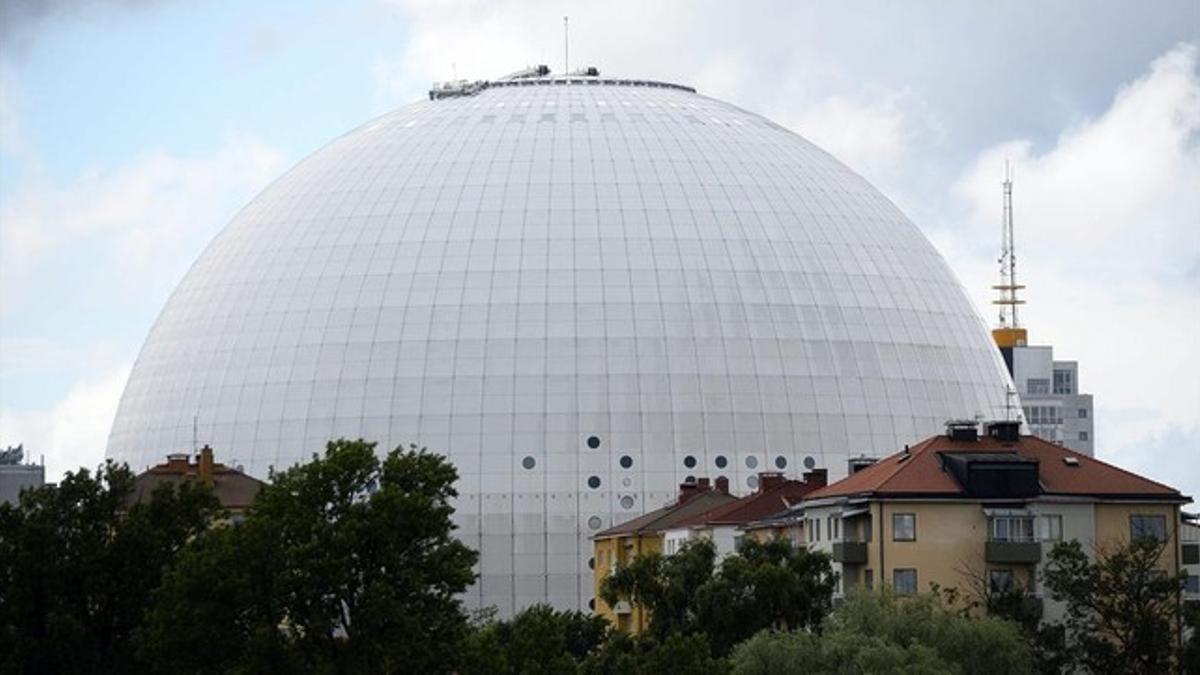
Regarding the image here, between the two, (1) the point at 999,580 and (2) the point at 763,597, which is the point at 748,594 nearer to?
(2) the point at 763,597

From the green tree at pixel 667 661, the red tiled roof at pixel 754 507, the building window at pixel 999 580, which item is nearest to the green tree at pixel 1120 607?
the building window at pixel 999 580

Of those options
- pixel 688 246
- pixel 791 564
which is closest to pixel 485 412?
pixel 688 246

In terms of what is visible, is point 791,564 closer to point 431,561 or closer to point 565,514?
point 431,561

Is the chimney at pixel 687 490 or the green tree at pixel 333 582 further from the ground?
the chimney at pixel 687 490

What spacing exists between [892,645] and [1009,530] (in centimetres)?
1084

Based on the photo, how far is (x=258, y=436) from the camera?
11262cm

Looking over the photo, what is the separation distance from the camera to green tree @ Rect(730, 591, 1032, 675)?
67.9 meters

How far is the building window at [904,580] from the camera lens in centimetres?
7800

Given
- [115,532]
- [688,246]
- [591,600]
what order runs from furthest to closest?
[688,246] < [591,600] < [115,532]

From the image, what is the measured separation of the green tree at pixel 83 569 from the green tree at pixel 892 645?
12.4 metres

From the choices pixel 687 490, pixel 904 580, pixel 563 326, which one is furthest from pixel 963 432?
pixel 563 326

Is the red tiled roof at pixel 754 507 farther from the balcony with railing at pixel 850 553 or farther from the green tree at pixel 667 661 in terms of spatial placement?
the green tree at pixel 667 661

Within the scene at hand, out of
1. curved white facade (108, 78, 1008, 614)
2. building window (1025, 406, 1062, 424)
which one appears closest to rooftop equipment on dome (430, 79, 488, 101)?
curved white facade (108, 78, 1008, 614)

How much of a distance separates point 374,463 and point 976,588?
1640 centimetres
